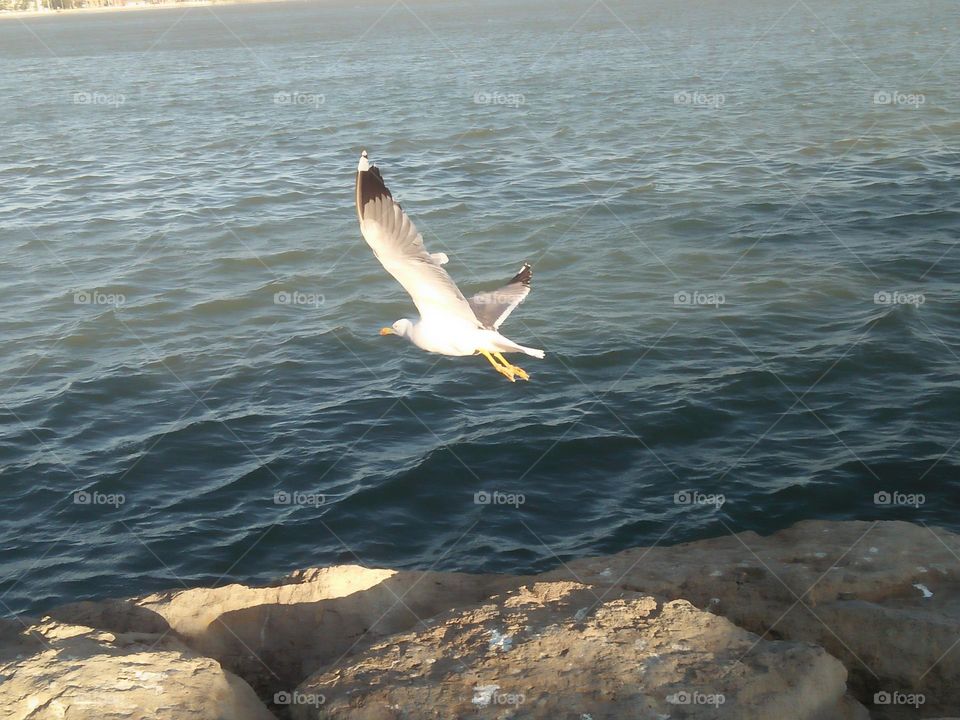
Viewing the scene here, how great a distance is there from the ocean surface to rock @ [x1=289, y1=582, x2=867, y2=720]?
145 inches

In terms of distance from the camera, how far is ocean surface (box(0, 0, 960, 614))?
12.6m

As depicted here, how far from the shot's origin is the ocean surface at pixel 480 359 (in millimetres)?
12555

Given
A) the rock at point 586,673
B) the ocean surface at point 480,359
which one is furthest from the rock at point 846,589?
the ocean surface at point 480,359

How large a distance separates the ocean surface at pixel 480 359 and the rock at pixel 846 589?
184 cm

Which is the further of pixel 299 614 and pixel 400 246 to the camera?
pixel 299 614

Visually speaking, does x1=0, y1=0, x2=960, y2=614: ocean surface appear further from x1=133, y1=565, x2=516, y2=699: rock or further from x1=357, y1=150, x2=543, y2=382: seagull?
x1=357, y1=150, x2=543, y2=382: seagull

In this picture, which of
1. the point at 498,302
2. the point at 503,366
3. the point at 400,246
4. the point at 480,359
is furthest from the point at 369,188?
the point at 480,359

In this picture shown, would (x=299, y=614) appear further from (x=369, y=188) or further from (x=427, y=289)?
(x=369, y=188)

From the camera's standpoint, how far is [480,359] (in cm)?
1711

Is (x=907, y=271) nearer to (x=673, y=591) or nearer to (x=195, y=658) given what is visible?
(x=673, y=591)

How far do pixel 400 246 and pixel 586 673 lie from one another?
12.3 feet

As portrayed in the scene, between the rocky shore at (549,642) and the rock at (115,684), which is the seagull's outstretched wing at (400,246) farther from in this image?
the rock at (115,684)

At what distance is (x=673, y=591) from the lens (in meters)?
9.10

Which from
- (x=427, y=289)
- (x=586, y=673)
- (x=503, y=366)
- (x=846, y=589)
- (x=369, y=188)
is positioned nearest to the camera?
(x=586, y=673)
